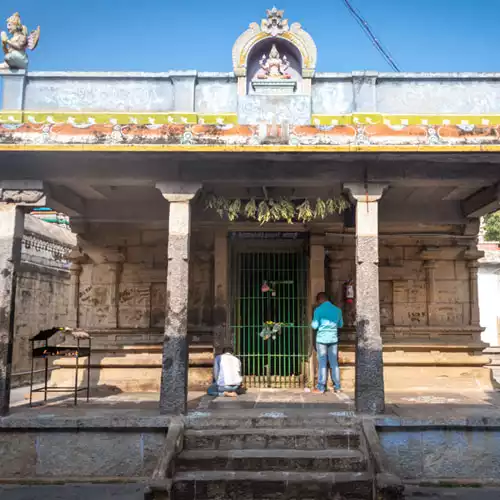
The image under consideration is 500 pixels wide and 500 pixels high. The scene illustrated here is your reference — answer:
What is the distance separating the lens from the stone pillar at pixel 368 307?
23.0ft

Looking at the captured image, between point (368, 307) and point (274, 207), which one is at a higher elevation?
point (274, 207)

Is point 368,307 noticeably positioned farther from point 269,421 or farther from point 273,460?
point 273,460

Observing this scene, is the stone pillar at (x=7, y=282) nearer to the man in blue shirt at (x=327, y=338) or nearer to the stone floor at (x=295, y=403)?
the stone floor at (x=295, y=403)

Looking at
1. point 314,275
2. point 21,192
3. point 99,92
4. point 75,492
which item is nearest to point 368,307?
point 314,275

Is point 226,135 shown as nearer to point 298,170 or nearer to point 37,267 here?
point 298,170

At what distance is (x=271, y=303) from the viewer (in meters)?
10.5

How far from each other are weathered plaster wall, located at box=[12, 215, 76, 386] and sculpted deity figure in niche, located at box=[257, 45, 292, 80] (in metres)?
6.44

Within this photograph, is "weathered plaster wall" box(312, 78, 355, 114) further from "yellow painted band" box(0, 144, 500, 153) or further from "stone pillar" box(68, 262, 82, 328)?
"stone pillar" box(68, 262, 82, 328)

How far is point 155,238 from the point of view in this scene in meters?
10.6

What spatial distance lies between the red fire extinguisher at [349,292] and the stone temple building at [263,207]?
0.03 m

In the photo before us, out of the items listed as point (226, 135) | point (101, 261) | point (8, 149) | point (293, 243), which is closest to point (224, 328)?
point (293, 243)

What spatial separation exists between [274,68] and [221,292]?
4.04 m

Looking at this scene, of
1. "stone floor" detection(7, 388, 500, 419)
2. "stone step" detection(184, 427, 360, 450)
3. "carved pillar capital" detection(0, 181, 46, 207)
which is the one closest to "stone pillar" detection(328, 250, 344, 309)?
"stone floor" detection(7, 388, 500, 419)

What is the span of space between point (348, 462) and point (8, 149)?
5596 mm
